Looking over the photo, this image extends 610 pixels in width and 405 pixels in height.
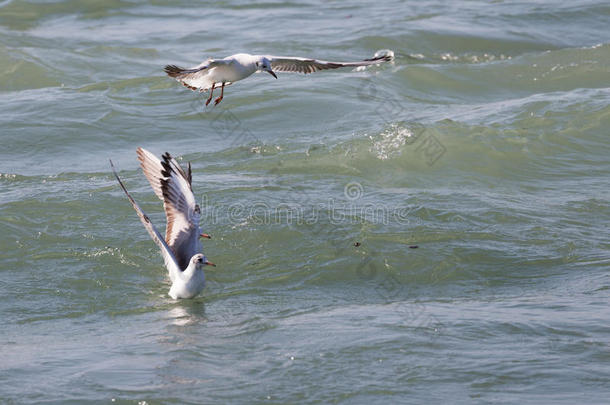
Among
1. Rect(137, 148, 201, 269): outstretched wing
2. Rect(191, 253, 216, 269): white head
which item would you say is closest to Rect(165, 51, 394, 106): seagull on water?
Rect(137, 148, 201, 269): outstretched wing

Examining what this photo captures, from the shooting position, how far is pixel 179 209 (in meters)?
7.36

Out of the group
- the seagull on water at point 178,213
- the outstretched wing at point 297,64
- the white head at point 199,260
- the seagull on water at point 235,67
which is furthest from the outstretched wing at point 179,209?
the outstretched wing at point 297,64

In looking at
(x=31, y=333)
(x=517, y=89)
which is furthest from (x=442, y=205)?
(x=517, y=89)

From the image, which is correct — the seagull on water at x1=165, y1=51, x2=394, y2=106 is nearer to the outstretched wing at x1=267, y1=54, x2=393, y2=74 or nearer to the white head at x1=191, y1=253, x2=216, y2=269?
the outstretched wing at x1=267, y1=54, x2=393, y2=74

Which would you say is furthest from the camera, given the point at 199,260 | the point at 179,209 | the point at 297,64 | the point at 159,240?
the point at 297,64

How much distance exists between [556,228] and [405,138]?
3.30 m

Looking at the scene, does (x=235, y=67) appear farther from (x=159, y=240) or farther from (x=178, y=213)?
(x=159, y=240)

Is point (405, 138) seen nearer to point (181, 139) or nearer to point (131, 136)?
point (181, 139)

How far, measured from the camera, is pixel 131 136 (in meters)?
12.2

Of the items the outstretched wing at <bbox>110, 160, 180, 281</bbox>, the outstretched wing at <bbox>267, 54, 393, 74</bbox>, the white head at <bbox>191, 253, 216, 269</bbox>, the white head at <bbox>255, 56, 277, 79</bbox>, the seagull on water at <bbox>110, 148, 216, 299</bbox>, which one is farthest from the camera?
the outstretched wing at <bbox>267, 54, 393, 74</bbox>

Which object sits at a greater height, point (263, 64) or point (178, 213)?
point (263, 64)

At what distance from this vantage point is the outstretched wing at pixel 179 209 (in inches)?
288

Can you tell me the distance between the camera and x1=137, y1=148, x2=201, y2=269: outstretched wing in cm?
732

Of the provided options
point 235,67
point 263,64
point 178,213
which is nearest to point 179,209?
point 178,213
